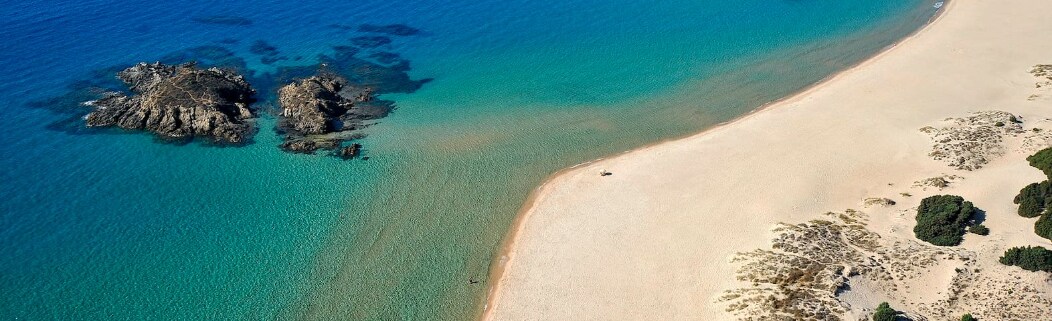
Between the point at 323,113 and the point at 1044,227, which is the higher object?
the point at 323,113

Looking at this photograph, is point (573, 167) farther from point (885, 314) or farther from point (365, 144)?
point (885, 314)

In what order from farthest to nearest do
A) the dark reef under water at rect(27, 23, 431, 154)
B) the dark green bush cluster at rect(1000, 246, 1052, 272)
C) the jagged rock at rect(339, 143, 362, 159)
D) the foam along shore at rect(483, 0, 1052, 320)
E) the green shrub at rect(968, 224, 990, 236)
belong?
the dark reef under water at rect(27, 23, 431, 154) < the jagged rock at rect(339, 143, 362, 159) < the green shrub at rect(968, 224, 990, 236) < the foam along shore at rect(483, 0, 1052, 320) < the dark green bush cluster at rect(1000, 246, 1052, 272)

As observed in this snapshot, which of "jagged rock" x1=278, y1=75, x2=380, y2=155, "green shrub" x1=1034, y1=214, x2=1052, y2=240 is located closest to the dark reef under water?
"jagged rock" x1=278, y1=75, x2=380, y2=155

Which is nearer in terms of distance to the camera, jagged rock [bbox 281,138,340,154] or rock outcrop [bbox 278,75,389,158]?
jagged rock [bbox 281,138,340,154]

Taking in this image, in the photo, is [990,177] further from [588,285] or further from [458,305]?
[458,305]

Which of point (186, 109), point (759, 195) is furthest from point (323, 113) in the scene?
point (759, 195)

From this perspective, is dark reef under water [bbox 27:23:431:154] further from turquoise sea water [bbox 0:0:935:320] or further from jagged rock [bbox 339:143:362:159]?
turquoise sea water [bbox 0:0:935:320]

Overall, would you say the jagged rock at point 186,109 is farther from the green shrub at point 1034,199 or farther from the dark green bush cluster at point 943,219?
the green shrub at point 1034,199

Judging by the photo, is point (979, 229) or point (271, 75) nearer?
point (979, 229)
